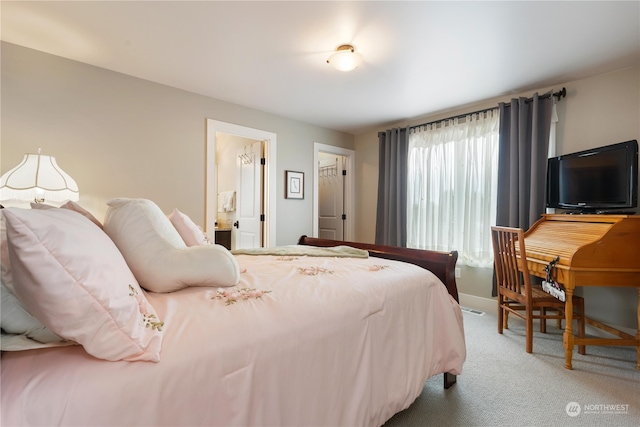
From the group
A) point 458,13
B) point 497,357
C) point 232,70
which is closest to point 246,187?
point 232,70

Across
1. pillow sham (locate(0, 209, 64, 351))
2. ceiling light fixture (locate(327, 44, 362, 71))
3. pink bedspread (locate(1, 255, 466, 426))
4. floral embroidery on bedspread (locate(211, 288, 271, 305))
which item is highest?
ceiling light fixture (locate(327, 44, 362, 71))

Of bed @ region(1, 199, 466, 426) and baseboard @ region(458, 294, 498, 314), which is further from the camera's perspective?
baseboard @ region(458, 294, 498, 314)

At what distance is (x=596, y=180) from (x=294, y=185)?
326 cm

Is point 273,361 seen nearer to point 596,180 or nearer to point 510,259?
point 510,259

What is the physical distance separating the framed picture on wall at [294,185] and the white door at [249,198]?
0.38 metres

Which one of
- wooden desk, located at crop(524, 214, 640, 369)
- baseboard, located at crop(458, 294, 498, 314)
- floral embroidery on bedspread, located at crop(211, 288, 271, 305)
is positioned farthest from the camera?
baseboard, located at crop(458, 294, 498, 314)

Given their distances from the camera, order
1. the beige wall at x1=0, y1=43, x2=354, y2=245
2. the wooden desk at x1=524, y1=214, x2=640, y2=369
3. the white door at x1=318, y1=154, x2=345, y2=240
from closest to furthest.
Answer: the wooden desk at x1=524, y1=214, x2=640, y2=369 → the beige wall at x1=0, y1=43, x2=354, y2=245 → the white door at x1=318, y1=154, x2=345, y2=240

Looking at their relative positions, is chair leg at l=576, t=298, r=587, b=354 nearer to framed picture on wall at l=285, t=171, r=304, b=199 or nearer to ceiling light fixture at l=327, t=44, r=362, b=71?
ceiling light fixture at l=327, t=44, r=362, b=71

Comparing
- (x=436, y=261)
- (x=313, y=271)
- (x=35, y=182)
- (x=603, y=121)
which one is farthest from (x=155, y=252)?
(x=603, y=121)

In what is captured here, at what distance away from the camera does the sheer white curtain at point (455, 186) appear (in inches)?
134

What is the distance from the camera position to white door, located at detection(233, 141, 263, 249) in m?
3.96

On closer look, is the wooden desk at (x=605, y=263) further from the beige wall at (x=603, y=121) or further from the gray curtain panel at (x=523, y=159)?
the gray curtain panel at (x=523, y=159)

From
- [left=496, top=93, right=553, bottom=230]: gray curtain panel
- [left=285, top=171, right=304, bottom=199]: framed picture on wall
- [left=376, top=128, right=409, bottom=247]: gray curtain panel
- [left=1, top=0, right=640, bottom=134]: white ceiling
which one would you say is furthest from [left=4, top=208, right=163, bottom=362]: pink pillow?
[left=376, top=128, right=409, bottom=247]: gray curtain panel

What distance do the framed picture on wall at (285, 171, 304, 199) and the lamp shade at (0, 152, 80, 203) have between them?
8.01 ft
